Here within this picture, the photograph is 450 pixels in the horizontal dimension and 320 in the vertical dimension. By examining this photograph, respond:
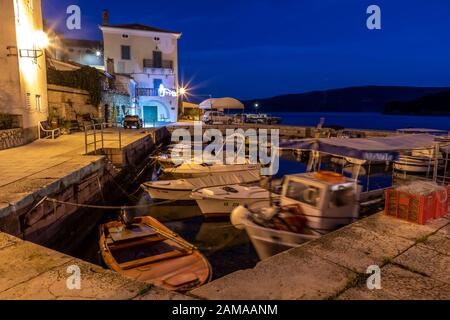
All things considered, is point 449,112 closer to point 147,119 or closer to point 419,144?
point 147,119

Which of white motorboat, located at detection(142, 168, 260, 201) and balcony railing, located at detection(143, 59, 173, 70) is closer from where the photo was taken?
white motorboat, located at detection(142, 168, 260, 201)

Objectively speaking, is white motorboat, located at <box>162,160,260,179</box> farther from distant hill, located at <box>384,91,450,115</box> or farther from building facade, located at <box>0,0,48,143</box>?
distant hill, located at <box>384,91,450,115</box>

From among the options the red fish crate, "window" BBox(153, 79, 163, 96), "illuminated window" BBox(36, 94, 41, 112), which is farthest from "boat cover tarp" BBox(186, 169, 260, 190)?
"window" BBox(153, 79, 163, 96)

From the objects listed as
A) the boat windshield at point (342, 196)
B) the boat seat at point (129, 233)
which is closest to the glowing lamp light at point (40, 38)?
the boat seat at point (129, 233)

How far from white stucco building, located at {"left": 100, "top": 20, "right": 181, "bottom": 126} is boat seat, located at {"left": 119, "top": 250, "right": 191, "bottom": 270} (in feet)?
113

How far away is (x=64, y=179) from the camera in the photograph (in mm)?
9477

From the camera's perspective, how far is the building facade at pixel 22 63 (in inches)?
594

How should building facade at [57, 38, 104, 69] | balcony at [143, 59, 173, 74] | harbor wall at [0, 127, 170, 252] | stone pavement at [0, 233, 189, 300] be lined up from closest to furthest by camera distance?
stone pavement at [0, 233, 189, 300]
harbor wall at [0, 127, 170, 252]
balcony at [143, 59, 173, 74]
building facade at [57, 38, 104, 69]

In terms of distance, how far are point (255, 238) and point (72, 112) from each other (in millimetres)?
23023

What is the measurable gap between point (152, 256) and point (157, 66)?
124 feet

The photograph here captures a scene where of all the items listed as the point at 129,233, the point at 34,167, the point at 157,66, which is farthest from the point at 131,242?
the point at 157,66

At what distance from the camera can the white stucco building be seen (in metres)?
40.5

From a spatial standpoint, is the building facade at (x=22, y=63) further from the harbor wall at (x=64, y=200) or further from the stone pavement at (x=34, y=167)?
the harbor wall at (x=64, y=200)
